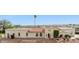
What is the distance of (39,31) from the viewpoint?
8.04 ft

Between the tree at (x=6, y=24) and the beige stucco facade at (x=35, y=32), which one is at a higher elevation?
the tree at (x=6, y=24)

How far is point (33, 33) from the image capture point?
8.00ft

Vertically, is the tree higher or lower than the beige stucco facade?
higher

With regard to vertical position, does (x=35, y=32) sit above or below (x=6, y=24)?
below

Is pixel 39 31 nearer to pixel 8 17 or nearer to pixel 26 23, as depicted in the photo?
pixel 26 23

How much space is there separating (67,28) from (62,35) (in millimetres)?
134
